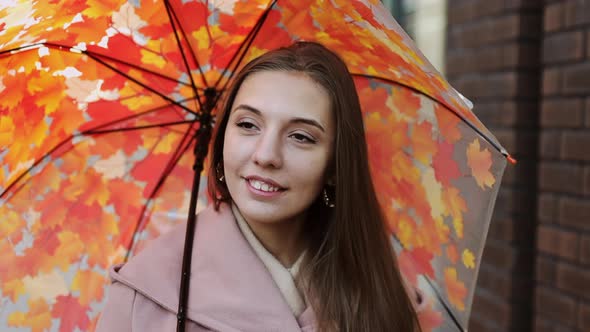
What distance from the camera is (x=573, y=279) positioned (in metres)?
3.29

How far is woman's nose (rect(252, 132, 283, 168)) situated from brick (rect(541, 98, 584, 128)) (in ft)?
5.39

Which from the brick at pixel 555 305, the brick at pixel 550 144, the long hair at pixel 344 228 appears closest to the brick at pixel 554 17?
the brick at pixel 550 144

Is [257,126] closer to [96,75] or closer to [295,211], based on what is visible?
[295,211]

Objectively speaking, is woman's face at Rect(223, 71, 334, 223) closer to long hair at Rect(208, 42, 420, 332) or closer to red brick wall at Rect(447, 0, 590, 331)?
long hair at Rect(208, 42, 420, 332)

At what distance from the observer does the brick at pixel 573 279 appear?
321cm

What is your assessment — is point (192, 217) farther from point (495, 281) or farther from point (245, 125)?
point (495, 281)

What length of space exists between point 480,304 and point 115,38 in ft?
8.18

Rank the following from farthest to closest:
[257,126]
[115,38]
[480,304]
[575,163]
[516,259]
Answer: [480,304], [516,259], [575,163], [115,38], [257,126]

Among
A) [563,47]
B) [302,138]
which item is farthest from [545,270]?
[302,138]

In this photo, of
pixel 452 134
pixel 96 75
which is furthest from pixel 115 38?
pixel 452 134

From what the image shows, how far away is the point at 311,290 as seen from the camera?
2.34 metres

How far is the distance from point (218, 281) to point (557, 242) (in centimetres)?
178

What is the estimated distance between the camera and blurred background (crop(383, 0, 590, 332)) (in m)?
3.26

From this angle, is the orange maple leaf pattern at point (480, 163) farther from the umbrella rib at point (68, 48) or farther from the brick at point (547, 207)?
the brick at point (547, 207)
